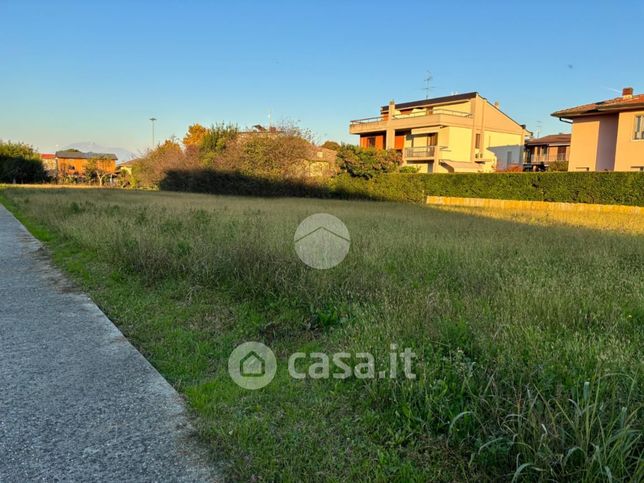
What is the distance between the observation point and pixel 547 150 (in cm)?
4956

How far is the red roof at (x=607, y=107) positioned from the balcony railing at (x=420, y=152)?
44.6 ft

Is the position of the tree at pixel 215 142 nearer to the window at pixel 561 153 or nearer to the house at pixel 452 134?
the house at pixel 452 134

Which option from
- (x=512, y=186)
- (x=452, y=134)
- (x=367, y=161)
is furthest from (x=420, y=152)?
(x=512, y=186)

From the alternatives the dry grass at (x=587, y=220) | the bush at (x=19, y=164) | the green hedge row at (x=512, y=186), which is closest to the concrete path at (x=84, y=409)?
the dry grass at (x=587, y=220)

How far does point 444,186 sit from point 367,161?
565cm

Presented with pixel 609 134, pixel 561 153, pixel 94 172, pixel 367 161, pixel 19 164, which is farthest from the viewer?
pixel 94 172

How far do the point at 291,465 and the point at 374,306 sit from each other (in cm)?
214

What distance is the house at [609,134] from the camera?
23297 mm

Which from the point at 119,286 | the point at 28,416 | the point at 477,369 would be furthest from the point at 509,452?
the point at 119,286

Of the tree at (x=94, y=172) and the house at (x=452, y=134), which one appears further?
the tree at (x=94, y=172)

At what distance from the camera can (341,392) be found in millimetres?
2812

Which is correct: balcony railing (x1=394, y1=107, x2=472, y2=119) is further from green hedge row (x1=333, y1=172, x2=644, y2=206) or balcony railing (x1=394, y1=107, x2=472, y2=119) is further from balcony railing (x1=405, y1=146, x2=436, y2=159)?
green hedge row (x1=333, y1=172, x2=644, y2=206)
